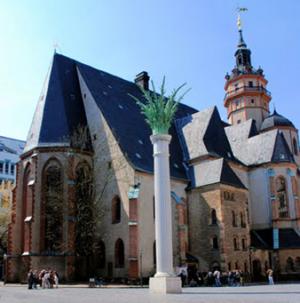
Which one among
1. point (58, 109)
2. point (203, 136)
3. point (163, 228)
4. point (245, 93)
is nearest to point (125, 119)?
point (58, 109)

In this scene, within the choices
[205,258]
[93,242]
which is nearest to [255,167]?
[205,258]

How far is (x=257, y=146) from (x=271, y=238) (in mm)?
10613

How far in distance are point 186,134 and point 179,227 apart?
481 inches

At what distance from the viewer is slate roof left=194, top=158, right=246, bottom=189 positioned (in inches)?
1502

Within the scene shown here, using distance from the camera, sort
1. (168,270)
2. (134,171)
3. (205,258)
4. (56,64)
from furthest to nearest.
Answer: (56,64) < (205,258) < (134,171) < (168,270)

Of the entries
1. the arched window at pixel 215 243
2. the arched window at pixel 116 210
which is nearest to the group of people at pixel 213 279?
the arched window at pixel 215 243

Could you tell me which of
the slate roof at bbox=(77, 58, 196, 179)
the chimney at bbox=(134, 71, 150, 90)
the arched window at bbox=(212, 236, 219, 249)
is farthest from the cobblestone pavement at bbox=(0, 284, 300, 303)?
the chimney at bbox=(134, 71, 150, 90)

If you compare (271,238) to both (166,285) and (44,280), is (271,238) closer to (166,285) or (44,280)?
(44,280)

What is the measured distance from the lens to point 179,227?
36938 millimetres

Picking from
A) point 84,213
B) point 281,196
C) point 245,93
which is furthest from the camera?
point 245,93

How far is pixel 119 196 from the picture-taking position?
36344 mm

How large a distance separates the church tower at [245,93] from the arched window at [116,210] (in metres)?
30.0

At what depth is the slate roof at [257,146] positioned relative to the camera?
47094mm

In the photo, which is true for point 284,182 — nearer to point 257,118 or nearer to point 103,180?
point 257,118
